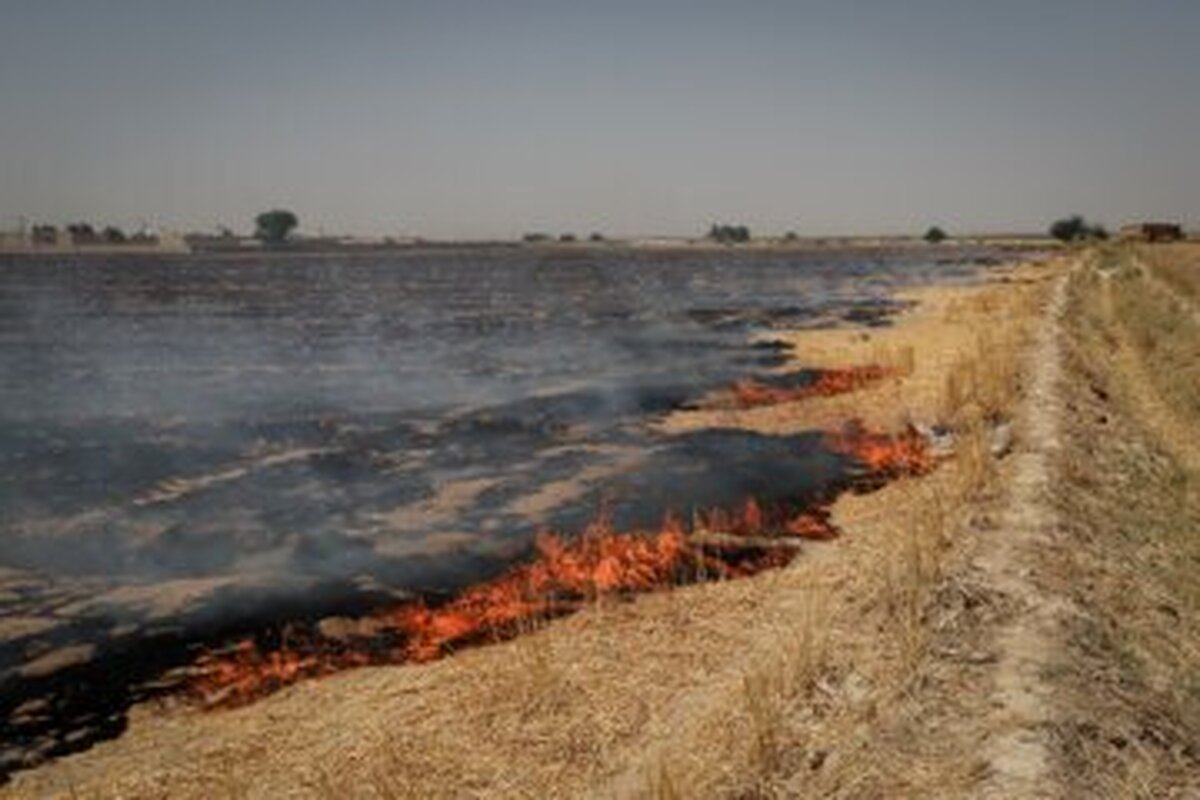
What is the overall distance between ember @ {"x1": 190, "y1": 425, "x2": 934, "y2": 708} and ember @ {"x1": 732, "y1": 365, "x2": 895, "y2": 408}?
8829 millimetres

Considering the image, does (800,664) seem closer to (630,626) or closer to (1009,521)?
(630,626)

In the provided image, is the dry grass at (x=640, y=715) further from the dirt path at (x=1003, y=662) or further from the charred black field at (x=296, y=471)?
the charred black field at (x=296, y=471)

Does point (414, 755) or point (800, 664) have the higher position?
point (800, 664)

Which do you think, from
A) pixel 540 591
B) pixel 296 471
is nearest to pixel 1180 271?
pixel 296 471

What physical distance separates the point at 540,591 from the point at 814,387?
1463 cm

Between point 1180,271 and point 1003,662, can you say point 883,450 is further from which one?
point 1180,271

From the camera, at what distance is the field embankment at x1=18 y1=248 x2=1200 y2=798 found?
244 inches

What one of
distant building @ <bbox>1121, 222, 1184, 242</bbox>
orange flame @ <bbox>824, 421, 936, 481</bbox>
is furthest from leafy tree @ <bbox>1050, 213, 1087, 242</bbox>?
orange flame @ <bbox>824, 421, 936, 481</bbox>

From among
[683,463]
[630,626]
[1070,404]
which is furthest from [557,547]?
[1070,404]

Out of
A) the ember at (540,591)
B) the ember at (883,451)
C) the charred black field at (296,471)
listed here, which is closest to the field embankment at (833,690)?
the ember at (540,591)

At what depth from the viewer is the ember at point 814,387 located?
23119mm

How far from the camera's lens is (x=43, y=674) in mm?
9422

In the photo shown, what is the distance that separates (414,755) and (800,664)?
2.70 metres

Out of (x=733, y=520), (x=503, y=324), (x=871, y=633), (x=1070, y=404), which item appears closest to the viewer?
(x=871, y=633)
